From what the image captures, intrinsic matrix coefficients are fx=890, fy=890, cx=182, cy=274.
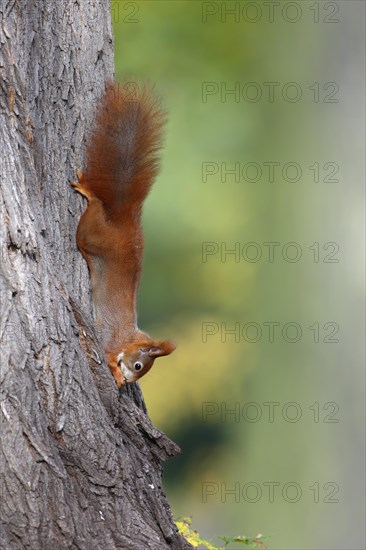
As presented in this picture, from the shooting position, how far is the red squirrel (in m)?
3.15

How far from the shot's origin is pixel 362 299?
8812 mm

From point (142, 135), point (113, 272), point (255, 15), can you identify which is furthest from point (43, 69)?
point (255, 15)

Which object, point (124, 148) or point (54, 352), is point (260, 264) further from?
point (54, 352)

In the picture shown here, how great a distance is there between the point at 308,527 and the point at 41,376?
7.30 meters

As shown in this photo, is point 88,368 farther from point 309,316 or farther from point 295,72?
point 295,72

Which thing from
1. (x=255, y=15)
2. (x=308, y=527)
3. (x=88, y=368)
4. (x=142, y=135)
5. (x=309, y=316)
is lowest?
(x=308, y=527)

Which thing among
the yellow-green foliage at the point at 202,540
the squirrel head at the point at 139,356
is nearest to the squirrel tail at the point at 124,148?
the squirrel head at the point at 139,356

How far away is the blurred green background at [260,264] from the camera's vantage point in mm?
9117

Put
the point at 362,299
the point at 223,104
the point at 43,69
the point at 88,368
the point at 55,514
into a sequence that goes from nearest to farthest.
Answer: the point at 55,514 → the point at 88,368 → the point at 43,69 → the point at 362,299 → the point at 223,104

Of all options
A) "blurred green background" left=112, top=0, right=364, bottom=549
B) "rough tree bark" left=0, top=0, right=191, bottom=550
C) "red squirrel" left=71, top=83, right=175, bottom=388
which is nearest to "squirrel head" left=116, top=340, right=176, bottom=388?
"red squirrel" left=71, top=83, right=175, bottom=388

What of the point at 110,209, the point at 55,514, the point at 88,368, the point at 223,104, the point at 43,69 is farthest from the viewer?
the point at 223,104

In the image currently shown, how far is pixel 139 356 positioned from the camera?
352 centimetres

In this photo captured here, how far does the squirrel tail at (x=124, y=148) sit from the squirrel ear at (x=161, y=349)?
55 cm

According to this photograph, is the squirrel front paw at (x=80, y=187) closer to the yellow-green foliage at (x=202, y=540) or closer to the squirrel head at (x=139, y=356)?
the squirrel head at (x=139, y=356)
